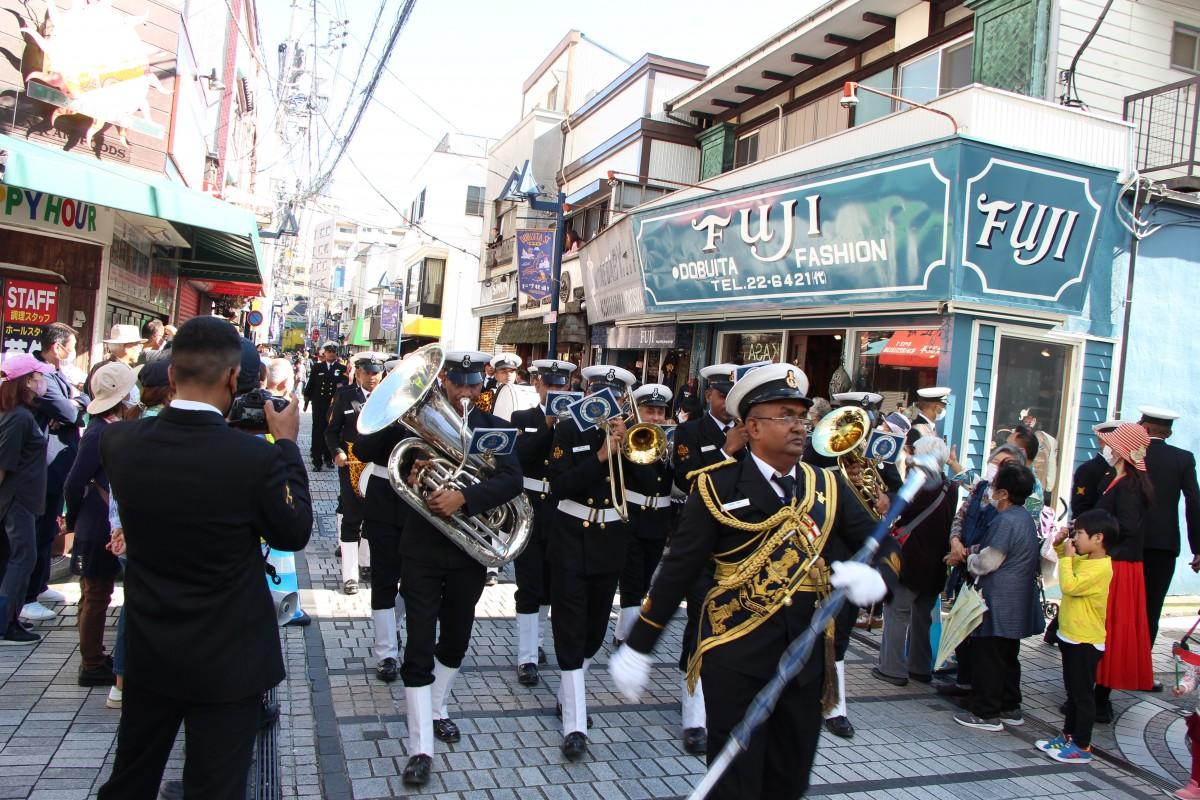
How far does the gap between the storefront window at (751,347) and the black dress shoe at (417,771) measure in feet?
29.7

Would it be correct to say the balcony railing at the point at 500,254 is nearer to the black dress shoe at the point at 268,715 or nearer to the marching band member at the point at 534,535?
the marching band member at the point at 534,535

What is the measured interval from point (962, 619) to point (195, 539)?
496cm

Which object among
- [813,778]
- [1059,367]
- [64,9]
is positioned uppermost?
[64,9]

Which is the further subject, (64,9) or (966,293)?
(64,9)

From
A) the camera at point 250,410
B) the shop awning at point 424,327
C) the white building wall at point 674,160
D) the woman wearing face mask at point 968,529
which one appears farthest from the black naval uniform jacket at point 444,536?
the shop awning at point 424,327

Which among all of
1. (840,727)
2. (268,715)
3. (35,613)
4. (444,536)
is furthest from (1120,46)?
(35,613)

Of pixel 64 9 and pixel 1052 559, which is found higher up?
pixel 64 9

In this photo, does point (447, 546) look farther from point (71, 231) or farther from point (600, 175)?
point (600, 175)

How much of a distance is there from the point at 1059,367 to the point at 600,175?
12835 millimetres

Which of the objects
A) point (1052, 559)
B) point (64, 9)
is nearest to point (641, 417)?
point (1052, 559)

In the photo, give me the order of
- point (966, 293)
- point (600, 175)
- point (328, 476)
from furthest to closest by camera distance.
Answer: point (600, 175) < point (328, 476) < point (966, 293)

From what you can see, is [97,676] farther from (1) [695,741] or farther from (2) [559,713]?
(1) [695,741]

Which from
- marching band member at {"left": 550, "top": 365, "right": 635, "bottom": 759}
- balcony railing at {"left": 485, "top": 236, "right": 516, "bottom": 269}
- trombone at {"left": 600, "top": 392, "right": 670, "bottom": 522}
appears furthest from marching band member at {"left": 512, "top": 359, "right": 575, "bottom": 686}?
balcony railing at {"left": 485, "top": 236, "right": 516, "bottom": 269}

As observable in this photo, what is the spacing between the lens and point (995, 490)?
5.69 metres
